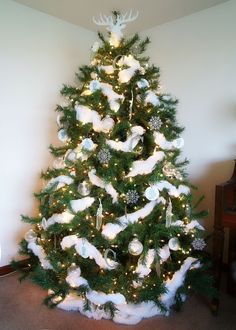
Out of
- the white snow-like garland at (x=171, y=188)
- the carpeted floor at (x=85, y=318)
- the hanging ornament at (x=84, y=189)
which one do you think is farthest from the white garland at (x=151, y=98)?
the carpeted floor at (x=85, y=318)

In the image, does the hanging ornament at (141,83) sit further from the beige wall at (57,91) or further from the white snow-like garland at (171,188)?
the beige wall at (57,91)

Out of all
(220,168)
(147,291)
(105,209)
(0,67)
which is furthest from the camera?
(220,168)

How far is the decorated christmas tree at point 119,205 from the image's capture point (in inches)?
62.7

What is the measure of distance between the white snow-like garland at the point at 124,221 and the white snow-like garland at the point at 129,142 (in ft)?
1.23

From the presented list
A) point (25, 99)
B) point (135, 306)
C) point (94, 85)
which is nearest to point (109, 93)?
point (94, 85)

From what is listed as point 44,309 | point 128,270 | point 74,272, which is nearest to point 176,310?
point 128,270

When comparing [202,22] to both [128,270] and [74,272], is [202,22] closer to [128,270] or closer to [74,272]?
[128,270]

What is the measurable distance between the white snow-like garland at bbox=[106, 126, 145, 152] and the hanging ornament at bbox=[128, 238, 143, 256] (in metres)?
0.56

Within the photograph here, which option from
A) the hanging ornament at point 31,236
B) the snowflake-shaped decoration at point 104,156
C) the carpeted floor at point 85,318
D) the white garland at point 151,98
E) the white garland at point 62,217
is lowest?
the carpeted floor at point 85,318

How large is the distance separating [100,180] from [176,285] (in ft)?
2.64

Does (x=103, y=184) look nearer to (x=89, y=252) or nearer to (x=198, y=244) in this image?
(x=89, y=252)

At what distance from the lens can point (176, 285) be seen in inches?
64.2

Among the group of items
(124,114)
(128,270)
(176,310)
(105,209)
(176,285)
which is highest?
(124,114)

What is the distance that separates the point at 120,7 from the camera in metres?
2.18
